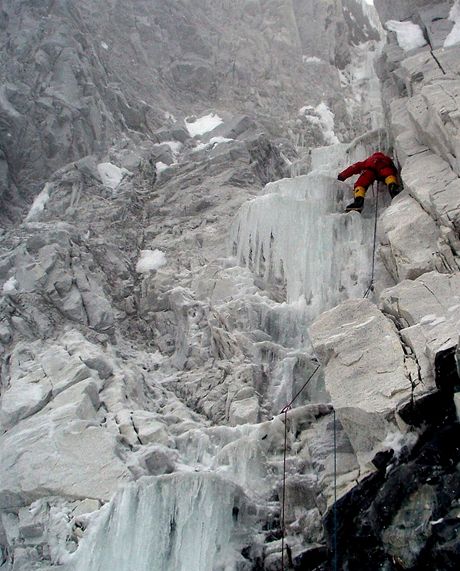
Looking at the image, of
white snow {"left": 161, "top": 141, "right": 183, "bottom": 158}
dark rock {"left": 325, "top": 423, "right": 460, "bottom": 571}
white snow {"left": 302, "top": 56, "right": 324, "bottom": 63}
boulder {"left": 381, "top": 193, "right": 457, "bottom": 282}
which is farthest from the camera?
white snow {"left": 302, "top": 56, "right": 324, "bottom": 63}

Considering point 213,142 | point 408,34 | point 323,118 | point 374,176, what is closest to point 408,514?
point 374,176

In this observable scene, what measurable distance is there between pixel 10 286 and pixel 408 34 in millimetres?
11591

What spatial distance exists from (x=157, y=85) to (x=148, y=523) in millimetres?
18120

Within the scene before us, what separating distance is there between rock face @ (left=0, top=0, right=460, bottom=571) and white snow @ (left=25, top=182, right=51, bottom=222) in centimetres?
8

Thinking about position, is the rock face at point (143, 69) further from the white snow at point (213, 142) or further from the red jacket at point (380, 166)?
the red jacket at point (380, 166)

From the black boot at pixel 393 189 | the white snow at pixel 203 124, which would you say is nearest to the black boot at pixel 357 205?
the black boot at pixel 393 189

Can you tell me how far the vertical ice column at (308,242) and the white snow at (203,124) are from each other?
22.6ft

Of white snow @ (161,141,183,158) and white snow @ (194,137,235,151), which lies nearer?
white snow @ (194,137,235,151)

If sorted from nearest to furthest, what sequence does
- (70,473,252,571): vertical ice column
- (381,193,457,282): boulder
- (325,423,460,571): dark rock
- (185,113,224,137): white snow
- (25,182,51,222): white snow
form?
(325,423,460,571): dark rock, (70,473,252,571): vertical ice column, (381,193,457,282): boulder, (25,182,51,222): white snow, (185,113,224,137): white snow

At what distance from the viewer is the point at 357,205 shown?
40.6ft

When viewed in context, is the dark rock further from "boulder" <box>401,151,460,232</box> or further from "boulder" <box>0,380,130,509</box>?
"boulder" <box>401,151,460,232</box>

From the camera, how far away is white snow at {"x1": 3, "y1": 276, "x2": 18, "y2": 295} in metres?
12.4

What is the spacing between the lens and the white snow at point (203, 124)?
20.3 m

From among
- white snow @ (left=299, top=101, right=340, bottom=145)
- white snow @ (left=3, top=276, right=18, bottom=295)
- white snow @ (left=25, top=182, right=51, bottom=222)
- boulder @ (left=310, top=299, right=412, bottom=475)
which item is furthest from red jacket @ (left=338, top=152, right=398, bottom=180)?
white snow @ (left=299, top=101, right=340, bottom=145)
